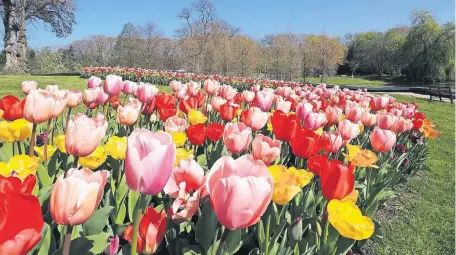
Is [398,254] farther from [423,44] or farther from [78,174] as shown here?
[423,44]

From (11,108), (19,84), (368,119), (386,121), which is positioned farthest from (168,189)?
(19,84)

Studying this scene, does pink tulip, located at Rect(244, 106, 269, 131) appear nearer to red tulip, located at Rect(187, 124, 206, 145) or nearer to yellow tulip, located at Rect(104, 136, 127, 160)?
red tulip, located at Rect(187, 124, 206, 145)

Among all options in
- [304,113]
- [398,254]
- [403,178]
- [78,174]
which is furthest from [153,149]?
[403,178]

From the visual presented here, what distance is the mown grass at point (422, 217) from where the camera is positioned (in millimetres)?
3250

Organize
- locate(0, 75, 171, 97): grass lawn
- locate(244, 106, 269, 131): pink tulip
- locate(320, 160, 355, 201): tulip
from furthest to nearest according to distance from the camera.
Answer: locate(0, 75, 171, 97): grass lawn < locate(244, 106, 269, 131): pink tulip < locate(320, 160, 355, 201): tulip

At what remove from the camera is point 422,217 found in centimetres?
394

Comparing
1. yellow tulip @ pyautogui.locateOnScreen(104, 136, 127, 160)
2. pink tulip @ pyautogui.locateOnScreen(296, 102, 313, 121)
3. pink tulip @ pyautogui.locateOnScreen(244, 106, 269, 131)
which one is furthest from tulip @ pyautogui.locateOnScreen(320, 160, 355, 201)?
pink tulip @ pyautogui.locateOnScreen(296, 102, 313, 121)

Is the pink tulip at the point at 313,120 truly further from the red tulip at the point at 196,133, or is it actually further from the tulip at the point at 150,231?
the tulip at the point at 150,231

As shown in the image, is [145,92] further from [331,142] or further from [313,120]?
[331,142]

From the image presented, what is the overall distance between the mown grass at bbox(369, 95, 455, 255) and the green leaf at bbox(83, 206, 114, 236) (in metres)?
2.16

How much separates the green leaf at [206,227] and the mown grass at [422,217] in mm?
1913

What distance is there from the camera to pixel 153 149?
93cm

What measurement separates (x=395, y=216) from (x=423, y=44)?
1665 inches

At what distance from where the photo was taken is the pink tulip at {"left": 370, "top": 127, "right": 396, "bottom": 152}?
2.65m
